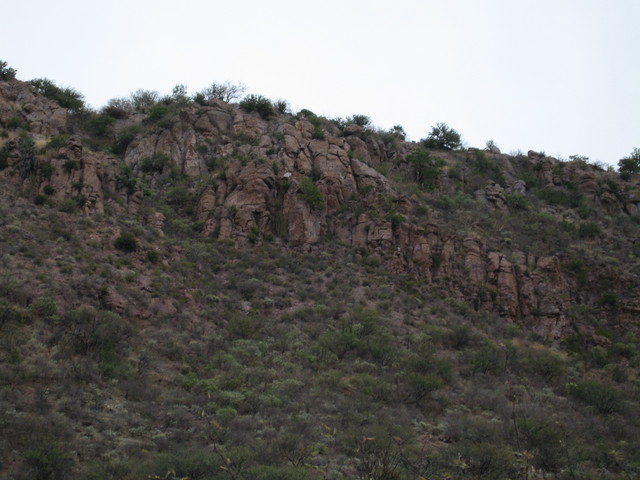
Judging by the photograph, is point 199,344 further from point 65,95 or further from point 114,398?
point 65,95

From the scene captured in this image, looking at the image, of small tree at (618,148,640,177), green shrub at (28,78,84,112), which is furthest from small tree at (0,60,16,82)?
small tree at (618,148,640,177)

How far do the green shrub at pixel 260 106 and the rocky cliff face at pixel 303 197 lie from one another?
116 centimetres

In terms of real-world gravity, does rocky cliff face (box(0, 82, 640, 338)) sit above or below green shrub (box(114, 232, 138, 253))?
above

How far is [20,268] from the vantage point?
18594 mm

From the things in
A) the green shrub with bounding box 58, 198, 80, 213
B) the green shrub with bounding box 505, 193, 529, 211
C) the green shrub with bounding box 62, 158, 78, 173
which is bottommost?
the green shrub with bounding box 58, 198, 80, 213

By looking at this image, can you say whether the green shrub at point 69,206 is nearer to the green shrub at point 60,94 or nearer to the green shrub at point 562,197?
the green shrub at point 60,94

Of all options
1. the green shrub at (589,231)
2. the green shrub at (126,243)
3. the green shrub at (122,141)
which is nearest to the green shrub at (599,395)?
the green shrub at (126,243)

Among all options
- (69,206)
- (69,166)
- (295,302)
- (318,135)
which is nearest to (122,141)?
(69,166)

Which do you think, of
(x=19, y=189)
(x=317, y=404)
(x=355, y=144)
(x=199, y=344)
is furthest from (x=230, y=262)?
(x=355, y=144)

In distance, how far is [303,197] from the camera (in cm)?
2978

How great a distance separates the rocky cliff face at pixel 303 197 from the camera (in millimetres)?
27156

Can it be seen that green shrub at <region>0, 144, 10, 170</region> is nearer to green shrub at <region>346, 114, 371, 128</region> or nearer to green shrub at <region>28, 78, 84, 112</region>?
green shrub at <region>28, 78, 84, 112</region>

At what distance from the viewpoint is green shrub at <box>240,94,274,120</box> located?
39.9m

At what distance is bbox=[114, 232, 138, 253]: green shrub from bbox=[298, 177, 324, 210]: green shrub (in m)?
10.2
